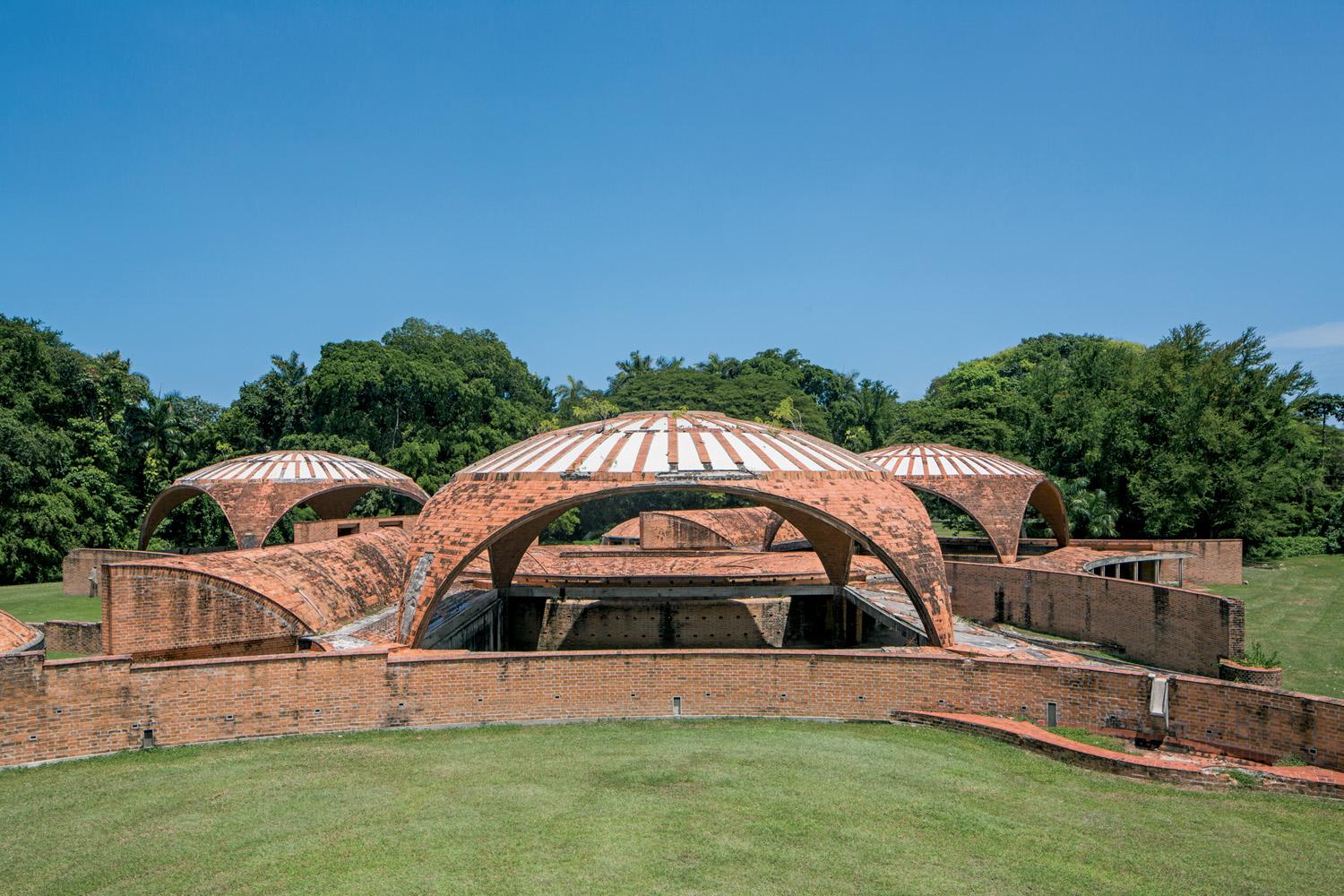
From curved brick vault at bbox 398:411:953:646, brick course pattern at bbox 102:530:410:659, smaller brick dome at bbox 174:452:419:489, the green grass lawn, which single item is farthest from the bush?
the green grass lawn

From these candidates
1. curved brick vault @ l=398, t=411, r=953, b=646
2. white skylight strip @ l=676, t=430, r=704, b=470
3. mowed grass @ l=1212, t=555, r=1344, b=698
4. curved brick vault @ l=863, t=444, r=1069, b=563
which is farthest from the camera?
curved brick vault @ l=863, t=444, r=1069, b=563

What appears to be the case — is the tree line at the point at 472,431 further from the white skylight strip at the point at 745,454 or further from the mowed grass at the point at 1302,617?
the white skylight strip at the point at 745,454

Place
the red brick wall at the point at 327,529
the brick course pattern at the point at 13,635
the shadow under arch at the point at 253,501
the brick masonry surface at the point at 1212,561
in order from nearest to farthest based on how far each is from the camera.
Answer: the brick course pattern at the point at 13,635 < the red brick wall at the point at 327,529 < the shadow under arch at the point at 253,501 < the brick masonry surface at the point at 1212,561

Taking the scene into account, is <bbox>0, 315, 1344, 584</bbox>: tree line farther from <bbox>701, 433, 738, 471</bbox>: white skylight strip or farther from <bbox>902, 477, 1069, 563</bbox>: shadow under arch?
<bbox>701, 433, 738, 471</bbox>: white skylight strip

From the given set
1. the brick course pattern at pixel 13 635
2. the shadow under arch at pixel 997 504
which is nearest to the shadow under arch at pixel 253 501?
the brick course pattern at pixel 13 635

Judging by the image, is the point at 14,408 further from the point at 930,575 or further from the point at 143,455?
the point at 930,575

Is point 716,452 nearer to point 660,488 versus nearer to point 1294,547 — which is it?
point 660,488

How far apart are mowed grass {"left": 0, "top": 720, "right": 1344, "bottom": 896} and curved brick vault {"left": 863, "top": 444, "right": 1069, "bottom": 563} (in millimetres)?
15850

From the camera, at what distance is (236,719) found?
10625 millimetres

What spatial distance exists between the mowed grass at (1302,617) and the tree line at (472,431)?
2.43 m

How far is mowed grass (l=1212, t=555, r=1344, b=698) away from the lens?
49.6 ft

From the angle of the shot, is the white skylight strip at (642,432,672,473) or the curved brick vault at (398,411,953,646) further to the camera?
the white skylight strip at (642,432,672,473)

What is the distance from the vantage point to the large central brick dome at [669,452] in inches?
567

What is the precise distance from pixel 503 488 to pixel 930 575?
729 cm
